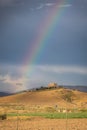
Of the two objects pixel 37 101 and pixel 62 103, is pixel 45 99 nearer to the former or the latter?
pixel 37 101

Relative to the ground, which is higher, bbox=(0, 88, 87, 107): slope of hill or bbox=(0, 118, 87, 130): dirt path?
bbox=(0, 88, 87, 107): slope of hill

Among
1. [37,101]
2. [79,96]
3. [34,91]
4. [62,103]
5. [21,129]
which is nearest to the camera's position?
[21,129]

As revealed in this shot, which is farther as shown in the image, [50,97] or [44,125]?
[50,97]

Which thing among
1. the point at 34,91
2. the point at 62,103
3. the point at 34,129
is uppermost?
the point at 34,91

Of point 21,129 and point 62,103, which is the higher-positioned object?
point 62,103

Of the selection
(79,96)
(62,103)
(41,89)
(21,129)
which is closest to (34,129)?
(21,129)

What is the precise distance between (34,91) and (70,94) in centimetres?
1683

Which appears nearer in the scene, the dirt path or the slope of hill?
the dirt path

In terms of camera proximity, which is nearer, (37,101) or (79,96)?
(37,101)

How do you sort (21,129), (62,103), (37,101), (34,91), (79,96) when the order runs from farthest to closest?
(34,91) < (79,96) < (37,101) < (62,103) < (21,129)

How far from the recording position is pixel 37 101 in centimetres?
12812

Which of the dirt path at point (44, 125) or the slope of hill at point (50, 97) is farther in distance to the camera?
the slope of hill at point (50, 97)

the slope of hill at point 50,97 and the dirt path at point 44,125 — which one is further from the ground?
the slope of hill at point 50,97

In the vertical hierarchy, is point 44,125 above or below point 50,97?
below
